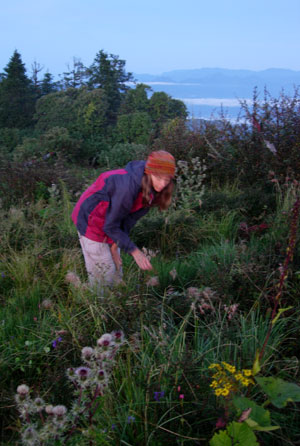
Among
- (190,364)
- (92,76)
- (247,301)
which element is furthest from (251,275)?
(92,76)

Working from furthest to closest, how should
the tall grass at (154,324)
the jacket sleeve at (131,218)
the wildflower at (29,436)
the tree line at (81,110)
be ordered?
1. the tree line at (81,110)
2. the jacket sleeve at (131,218)
3. the tall grass at (154,324)
4. the wildflower at (29,436)

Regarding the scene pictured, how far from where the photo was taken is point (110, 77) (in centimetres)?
1602

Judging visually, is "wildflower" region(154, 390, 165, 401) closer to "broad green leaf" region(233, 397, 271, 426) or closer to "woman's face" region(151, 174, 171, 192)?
"broad green leaf" region(233, 397, 271, 426)

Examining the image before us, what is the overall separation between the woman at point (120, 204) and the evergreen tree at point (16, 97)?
14141 mm

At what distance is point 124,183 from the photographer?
127 inches

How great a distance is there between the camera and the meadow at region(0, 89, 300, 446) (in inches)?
80.7

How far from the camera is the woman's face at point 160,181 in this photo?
3145mm

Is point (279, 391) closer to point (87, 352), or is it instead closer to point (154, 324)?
point (87, 352)

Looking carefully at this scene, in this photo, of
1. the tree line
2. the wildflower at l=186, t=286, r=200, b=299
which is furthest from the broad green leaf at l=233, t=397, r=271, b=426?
the tree line

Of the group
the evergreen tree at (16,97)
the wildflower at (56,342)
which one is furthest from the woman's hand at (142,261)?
the evergreen tree at (16,97)

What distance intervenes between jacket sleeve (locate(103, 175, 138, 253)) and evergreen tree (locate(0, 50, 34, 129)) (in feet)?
47.5

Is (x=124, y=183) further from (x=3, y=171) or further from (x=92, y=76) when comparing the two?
(x=92, y=76)

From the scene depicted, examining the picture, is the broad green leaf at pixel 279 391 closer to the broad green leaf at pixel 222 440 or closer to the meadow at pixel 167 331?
the meadow at pixel 167 331

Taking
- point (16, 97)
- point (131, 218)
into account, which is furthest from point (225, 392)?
point (16, 97)
